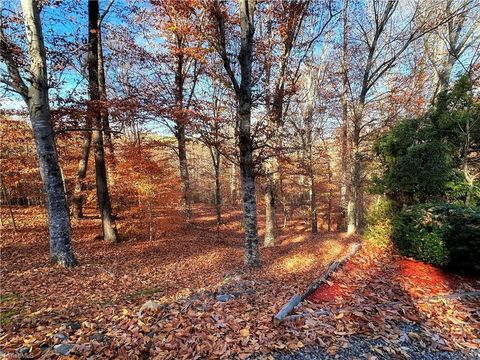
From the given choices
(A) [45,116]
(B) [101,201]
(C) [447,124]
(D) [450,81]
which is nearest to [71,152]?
(B) [101,201]

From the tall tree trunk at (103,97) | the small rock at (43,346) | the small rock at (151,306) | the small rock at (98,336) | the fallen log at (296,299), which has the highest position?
the tall tree trunk at (103,97)

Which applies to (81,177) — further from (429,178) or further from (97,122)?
(429,178)

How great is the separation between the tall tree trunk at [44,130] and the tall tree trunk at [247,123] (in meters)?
4.56

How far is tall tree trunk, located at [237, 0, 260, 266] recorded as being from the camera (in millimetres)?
6418

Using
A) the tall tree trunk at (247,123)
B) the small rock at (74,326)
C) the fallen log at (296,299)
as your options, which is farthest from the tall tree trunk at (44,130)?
the fallen log at (296,299)

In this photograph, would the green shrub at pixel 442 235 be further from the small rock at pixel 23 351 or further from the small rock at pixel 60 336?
the small rock at pixel 23 351

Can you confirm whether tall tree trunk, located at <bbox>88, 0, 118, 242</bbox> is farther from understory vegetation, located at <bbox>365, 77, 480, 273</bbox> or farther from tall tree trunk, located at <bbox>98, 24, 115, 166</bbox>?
understory vegetation, located at <bbox>365, 77, 480, 273</bbox>

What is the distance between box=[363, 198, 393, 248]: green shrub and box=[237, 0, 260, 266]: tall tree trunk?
11.6 ft

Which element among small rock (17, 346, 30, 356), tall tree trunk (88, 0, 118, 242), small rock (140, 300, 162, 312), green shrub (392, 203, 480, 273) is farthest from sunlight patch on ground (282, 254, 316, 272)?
tall tree trunk (88, 0, 118, 242)

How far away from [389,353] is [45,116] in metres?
7.93

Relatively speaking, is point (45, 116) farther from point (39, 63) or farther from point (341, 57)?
point (341, 57)

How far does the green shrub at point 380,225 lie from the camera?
7353mm

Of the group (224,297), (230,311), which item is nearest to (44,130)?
(224,297)

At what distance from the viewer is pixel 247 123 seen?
6.79m
